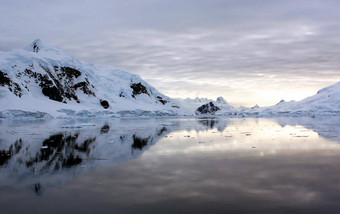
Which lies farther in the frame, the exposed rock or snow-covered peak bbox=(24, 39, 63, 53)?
snow-covered peak bbox=(24, 39, 63, 53)

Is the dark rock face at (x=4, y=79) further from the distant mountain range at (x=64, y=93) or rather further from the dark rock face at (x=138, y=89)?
the dark rock face at (x=138, y=89)

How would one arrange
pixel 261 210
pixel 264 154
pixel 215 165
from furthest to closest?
pixel 264 154, pixel 215 165, pixel 261 210

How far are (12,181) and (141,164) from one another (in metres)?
3.28

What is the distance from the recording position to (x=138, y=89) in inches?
4444

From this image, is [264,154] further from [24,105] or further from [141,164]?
[24,105]

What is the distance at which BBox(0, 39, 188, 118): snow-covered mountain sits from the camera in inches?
1893

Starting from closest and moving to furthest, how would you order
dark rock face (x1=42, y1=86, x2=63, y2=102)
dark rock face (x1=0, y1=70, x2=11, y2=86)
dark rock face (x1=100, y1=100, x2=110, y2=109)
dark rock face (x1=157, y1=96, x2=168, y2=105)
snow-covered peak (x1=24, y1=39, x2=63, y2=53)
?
dark rock face (x1=0, y1=70, x2=11, y2=86) < dark rock face (x1=42, y1=86, x2=63, y2=102) < dark rock face (x1=100, y1=100, x2=110, y2=109) < snow-covered peak (x1=24, y1=39, x2=63, y2=53) < dark rock face (x1=157, y1=96, x2=168, y2=105)

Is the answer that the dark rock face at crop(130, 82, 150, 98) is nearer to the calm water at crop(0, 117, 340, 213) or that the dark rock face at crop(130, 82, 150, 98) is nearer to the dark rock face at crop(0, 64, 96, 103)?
the dark rock face at crop(0, 64, 96, 103)

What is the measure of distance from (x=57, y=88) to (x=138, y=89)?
4623cm

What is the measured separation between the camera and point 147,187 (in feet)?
19.1

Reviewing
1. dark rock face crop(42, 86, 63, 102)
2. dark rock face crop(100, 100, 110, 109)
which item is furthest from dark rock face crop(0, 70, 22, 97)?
dark rock face crop(100, 100, 110, 109)

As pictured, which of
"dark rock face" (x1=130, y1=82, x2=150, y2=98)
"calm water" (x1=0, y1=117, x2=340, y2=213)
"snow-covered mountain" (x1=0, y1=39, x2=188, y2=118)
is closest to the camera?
"calm water" (x1=0, y1=117, x2=340, y2=213)

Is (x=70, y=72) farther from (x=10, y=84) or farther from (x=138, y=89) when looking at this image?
(x=138, y=89)

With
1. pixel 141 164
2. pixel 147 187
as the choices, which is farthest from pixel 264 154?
pixel 147 187
